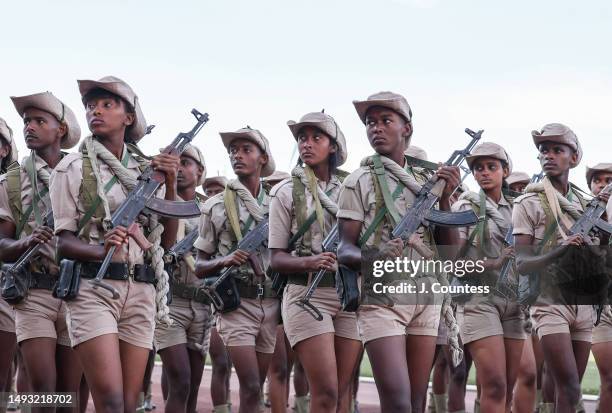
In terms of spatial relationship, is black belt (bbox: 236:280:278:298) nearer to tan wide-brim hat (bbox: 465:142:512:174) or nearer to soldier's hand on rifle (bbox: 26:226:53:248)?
soldier's hand on rifle (bbox: 26:226:53:248)

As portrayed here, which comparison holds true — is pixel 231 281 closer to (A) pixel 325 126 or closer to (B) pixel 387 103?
(A) pixel 325 126

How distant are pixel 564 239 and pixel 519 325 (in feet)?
3.01

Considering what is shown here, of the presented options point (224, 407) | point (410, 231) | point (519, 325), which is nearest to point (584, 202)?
point (519, 325)

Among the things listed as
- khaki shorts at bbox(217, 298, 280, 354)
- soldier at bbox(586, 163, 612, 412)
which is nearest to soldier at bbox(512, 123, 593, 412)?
soldier at bbox(586, 163, 612, 412)

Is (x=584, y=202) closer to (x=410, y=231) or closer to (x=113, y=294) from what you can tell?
(x=410, y=231)

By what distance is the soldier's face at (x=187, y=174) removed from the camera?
37.6ft

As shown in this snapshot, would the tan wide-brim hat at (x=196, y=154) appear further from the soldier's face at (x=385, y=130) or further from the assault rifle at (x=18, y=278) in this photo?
the soldier's face at (x=385, y=130)

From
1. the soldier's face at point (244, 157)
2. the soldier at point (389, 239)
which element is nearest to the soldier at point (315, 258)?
the soldier at point (389, 239)

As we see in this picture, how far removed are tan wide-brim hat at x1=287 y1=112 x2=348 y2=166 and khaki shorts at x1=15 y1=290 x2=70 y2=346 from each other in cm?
250

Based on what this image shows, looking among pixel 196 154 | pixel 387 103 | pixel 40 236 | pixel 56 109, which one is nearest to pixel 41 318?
pixel 40 236

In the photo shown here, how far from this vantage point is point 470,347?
944 centimetres

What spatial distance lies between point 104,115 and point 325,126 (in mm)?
2262

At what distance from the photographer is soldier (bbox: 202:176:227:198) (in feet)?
43.0

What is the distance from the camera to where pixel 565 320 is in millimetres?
9070
